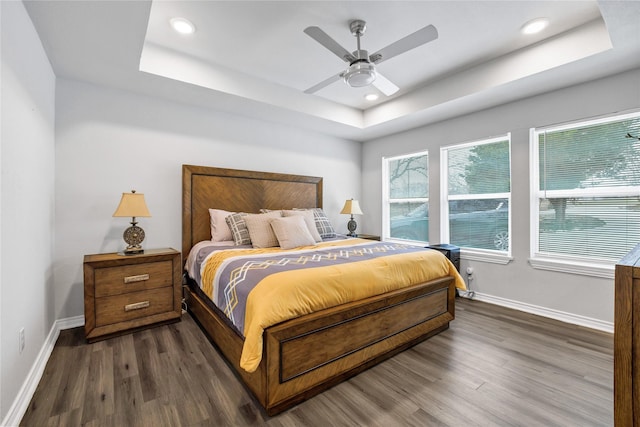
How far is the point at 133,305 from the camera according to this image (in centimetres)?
263

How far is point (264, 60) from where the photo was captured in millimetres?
2982

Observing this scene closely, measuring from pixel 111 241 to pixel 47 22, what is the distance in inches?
77.6

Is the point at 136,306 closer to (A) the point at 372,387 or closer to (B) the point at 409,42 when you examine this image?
(A) the point at 372,387

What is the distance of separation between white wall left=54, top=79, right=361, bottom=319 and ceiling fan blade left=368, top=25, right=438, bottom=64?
2285 mm

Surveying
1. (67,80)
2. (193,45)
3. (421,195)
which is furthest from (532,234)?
(67,80)

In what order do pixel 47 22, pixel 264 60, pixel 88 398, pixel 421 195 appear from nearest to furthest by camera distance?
1. pixel 88 398
2. pixel 47 22
3. pixel 264 60
4. pixel 421 195

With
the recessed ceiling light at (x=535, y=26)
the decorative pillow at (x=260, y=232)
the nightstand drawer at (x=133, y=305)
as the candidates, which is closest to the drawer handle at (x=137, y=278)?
the nightstand drawer at (x=133, y=305)

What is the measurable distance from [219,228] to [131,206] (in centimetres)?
96

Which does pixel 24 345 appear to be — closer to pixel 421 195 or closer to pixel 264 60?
pixel 264 60

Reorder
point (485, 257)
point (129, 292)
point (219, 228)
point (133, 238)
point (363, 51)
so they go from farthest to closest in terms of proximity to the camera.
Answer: point (485, 257) < point (219, 228) < point (133, 238) < point (129, 292) < point (363, 51)

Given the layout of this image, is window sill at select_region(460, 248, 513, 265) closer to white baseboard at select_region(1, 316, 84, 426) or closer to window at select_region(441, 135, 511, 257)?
window at select_region(441, 135, 511, 257)

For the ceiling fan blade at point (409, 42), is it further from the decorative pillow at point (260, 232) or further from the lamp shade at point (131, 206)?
the lamp shade at point (131, 206)

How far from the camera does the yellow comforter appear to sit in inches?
62.1

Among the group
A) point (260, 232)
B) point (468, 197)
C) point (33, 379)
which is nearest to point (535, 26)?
point (468, 197)
